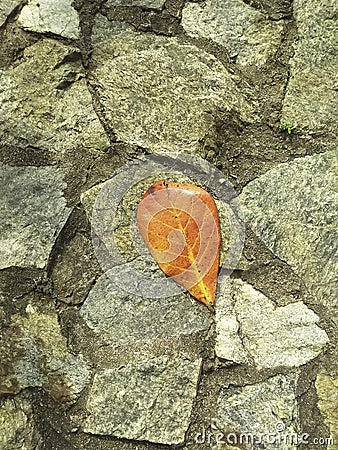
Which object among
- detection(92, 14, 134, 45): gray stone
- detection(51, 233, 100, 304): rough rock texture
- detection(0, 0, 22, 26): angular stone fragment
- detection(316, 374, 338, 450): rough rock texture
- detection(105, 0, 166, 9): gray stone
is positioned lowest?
detection(316, 374, 338, 450): rough rock texture

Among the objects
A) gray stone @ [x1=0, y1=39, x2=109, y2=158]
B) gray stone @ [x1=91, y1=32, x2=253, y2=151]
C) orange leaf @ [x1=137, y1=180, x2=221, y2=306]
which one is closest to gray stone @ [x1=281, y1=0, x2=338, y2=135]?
gray stone @ [x1=91, y1=32, x2=253, y2=151]

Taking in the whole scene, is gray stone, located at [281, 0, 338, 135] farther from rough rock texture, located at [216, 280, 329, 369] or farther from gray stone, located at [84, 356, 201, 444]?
gray stone, located at [84, 356, 201, 444]

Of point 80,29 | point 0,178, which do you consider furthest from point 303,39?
point 0,178

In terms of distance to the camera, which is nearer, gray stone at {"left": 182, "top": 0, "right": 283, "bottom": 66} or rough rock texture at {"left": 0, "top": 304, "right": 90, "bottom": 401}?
rough rock texture at {"left": 0, "top": 304, "right": 90, "bottom": 401}

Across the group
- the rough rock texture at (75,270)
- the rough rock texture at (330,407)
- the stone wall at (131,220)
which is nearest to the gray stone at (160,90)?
the stone wall at (131,220)

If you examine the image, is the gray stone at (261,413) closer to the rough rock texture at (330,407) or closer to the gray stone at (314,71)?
the rough rock texture at (330,407)

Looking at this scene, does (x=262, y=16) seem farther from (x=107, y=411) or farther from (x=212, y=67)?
(x=107, y=411)
